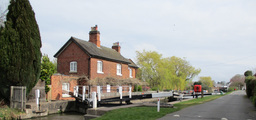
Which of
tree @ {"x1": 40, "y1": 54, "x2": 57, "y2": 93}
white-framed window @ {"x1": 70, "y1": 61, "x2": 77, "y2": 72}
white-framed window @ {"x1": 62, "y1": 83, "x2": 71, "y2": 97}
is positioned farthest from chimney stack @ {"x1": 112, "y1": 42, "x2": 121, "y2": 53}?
tree @ {"x1": 40, "y1": 54, "x2": 57, "y2": 93}

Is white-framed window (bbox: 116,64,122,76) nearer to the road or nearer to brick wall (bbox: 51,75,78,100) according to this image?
brick wall (bbox: 51,75,78,100)

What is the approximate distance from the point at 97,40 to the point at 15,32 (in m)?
16.3

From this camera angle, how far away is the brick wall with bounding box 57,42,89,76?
27906mm

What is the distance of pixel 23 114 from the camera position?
16.1m

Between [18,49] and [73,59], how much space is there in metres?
12.7

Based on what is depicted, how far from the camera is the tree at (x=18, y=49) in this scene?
622 inches

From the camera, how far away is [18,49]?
53.4ft

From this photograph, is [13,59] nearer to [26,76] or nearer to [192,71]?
[26,76]

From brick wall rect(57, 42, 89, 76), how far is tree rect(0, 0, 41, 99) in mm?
10016

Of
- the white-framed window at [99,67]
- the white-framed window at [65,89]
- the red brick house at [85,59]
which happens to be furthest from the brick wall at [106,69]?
the white-framed window at [65,89]

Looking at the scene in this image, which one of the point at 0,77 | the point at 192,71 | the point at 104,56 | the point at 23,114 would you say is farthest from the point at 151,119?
the point at 192,71

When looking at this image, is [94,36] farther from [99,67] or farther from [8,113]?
[8,113]

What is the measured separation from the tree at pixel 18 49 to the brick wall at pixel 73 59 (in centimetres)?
1002

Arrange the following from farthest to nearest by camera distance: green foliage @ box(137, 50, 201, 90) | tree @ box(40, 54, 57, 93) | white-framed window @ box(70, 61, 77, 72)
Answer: green foliage @ box(137, 50, 201, 90), white-framed window @ box(70, 61, 77, 72), tree @ box(40, 54, 57, 93)
